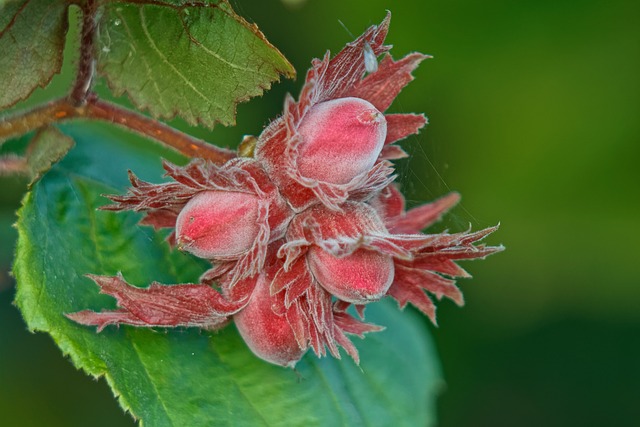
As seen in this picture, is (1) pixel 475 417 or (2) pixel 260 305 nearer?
(2) pixel 260 305

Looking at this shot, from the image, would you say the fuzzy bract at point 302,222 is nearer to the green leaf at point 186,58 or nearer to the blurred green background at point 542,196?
the green leaf at point 186,58

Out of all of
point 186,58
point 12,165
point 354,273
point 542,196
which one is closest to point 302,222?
point 354,273

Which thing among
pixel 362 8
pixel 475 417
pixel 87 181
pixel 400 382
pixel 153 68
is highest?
pixel 153 68

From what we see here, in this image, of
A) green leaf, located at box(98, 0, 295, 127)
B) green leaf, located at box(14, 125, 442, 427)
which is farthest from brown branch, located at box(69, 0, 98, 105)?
green leaf, located at box(14, 125, 442, 427)

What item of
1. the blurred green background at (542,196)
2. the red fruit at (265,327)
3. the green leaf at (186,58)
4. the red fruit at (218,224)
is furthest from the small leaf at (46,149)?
the blurred green background at (542,196)

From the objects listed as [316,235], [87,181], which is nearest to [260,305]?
[316,235]

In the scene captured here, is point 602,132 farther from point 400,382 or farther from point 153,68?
point 153,68
